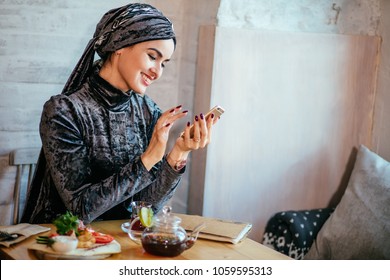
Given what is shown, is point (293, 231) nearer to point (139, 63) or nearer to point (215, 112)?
point (215, 112)

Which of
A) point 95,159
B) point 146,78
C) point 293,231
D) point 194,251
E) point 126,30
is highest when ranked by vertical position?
point 126,30

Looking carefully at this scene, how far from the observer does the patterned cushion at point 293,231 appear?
2.54m

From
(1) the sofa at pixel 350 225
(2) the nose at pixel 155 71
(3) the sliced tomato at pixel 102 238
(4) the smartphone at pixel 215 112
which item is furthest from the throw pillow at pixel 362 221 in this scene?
(3) the sliced tomato at pixel 102 238

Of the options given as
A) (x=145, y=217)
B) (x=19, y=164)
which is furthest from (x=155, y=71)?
(x=19, y=164)

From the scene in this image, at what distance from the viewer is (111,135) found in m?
1.99

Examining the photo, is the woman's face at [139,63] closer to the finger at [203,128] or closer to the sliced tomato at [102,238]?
the finger at [203,128]

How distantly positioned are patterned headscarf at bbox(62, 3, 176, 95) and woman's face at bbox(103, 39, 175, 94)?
0.02 meters

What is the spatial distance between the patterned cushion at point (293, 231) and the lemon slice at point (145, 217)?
0.95m

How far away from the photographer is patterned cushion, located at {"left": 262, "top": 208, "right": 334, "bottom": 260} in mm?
2535

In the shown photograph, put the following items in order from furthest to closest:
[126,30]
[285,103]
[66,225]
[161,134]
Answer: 1. [285,103]
2. [126,30]
3. [161,134]
4. [66,225]

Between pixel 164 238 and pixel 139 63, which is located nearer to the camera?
pixel 164 238

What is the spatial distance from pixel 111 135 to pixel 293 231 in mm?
883

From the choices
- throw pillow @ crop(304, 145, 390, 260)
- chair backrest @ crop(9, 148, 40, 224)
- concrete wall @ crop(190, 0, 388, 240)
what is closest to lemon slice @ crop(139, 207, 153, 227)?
chair backrest @ crop(9, 148, 40, 224)
